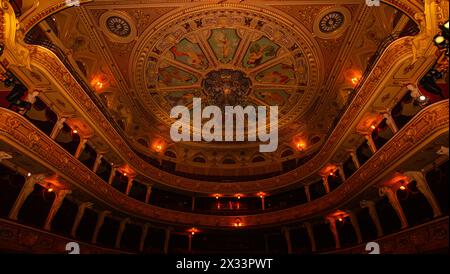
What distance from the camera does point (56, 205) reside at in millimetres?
11344

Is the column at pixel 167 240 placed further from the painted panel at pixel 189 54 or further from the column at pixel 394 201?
the column at pixel 394 201

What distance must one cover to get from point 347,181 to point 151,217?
34.9 feet

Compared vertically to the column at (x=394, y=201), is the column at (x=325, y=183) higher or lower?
higher

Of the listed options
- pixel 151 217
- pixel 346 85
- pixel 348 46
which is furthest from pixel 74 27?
pixel 346 85

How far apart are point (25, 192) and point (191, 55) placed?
9.55m

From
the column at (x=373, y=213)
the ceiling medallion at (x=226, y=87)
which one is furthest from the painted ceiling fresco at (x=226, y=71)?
the column at (x=373, y=213)

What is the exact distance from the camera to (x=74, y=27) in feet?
38.5

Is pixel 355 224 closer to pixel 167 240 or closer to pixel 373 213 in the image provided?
pixel 373 213

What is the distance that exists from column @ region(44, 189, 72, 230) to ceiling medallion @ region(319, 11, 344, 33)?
44.2 feet

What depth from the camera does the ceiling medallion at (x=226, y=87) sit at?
1555cm

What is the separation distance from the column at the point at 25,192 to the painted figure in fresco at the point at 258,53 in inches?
430

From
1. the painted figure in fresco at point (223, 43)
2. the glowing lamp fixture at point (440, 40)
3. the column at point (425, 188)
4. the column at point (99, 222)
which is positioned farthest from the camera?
the column at point (99, 222)

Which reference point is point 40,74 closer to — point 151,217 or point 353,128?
point 151,217

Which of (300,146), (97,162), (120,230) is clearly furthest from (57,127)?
(300,146)
